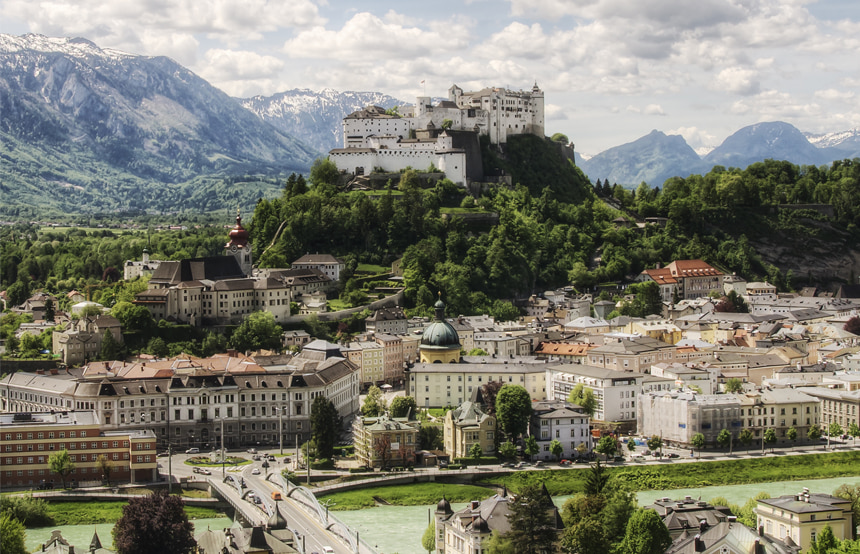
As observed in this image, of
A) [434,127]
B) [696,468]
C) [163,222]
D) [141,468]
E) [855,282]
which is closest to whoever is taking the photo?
[141,468]

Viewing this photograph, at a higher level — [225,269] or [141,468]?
[225,269]

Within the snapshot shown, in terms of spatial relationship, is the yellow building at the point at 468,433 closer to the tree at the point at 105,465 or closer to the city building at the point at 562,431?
the city building at the point at 562,431

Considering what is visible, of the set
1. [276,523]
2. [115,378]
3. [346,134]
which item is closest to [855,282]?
[346,134]

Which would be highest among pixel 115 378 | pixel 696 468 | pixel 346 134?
pixel 346 134

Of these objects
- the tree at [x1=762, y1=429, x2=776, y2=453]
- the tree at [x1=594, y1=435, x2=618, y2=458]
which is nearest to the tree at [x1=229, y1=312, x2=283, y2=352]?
the tree at [x1=594, y1=435, x2=618, y2=458]

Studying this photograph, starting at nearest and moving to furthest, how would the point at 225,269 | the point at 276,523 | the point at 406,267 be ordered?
the point at 276,523
the point at 225,269
the point at 406,267

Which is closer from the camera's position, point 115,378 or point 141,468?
point 141,468

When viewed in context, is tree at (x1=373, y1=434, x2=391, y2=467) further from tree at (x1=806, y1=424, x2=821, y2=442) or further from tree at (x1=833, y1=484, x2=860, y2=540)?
tree at (x1=806, y1=424, x2=821, y2=442)

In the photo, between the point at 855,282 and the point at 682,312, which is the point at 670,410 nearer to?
the point at 682,312
